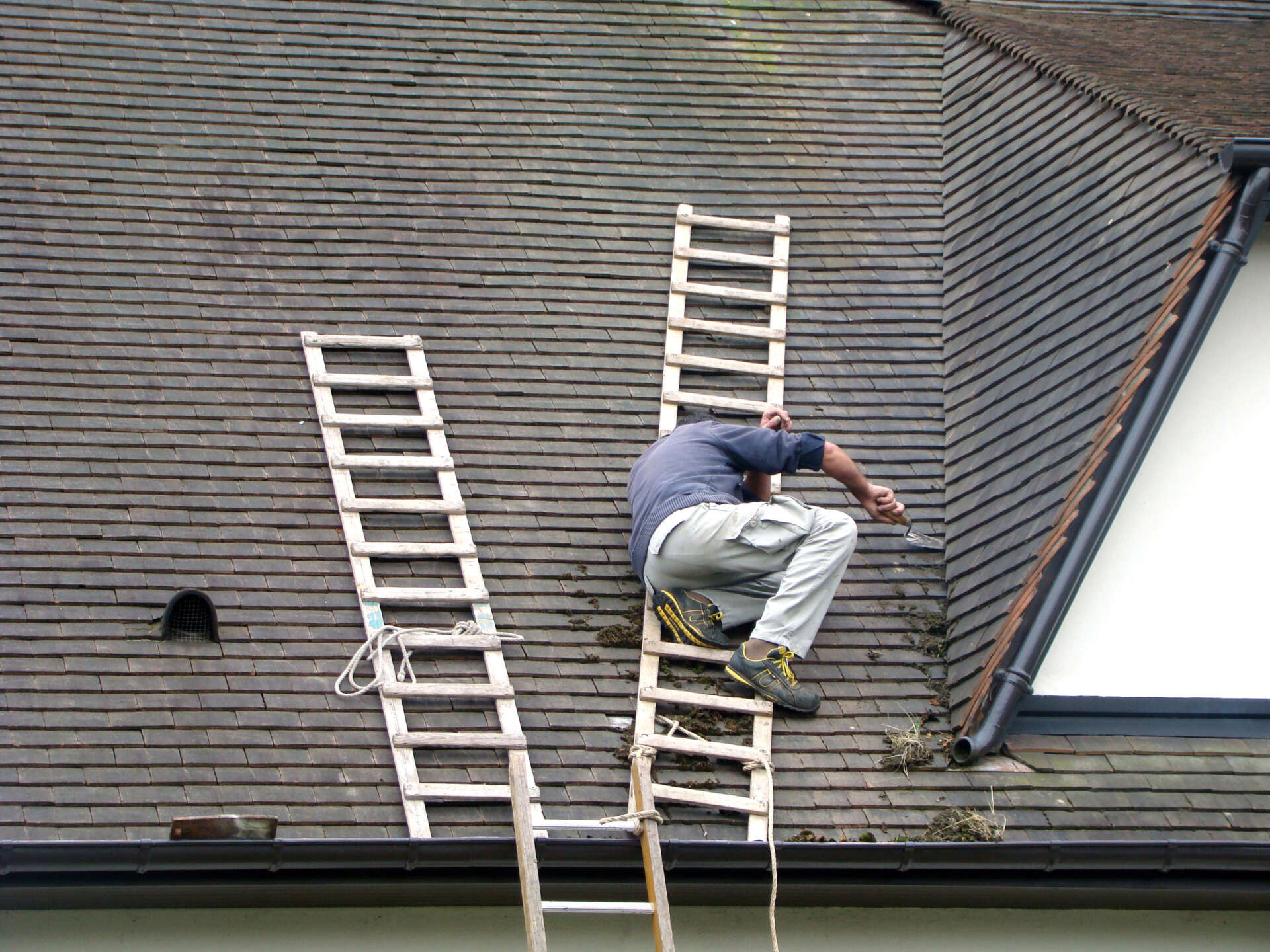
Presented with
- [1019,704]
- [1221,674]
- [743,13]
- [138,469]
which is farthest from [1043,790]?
[743,13]

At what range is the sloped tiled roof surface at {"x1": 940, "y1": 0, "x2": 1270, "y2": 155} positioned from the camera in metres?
8.12

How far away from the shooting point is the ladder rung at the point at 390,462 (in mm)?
7355

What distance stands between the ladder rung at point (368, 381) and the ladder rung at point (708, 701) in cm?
214

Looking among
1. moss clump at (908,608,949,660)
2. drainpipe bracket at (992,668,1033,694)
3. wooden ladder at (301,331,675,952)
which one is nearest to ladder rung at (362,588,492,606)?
wooden ladder at (301,331,675,952)

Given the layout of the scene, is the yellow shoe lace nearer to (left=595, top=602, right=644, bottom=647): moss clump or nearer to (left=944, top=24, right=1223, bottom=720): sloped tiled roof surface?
(left=595, top=602, right=644, bottom=647): moss clump

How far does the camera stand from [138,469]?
721 centimetres

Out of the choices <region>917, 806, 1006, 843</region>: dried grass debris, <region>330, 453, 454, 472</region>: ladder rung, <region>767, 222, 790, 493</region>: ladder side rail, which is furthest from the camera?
<region>767, 222, 790, 493</region>: ladder side rail

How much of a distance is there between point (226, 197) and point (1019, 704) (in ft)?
16.8

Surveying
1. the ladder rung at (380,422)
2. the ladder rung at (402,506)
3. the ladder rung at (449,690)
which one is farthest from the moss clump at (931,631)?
the ladder rung at (380,422)

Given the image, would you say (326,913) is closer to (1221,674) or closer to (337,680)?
(337,680)

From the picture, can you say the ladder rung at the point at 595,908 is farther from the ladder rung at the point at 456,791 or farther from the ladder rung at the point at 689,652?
the ladder rung at the point at 689,652

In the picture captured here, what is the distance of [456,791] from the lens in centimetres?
616

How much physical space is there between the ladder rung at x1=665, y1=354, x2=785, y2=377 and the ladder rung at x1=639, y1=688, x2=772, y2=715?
207 centimetres

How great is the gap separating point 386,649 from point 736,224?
3.55 metres
